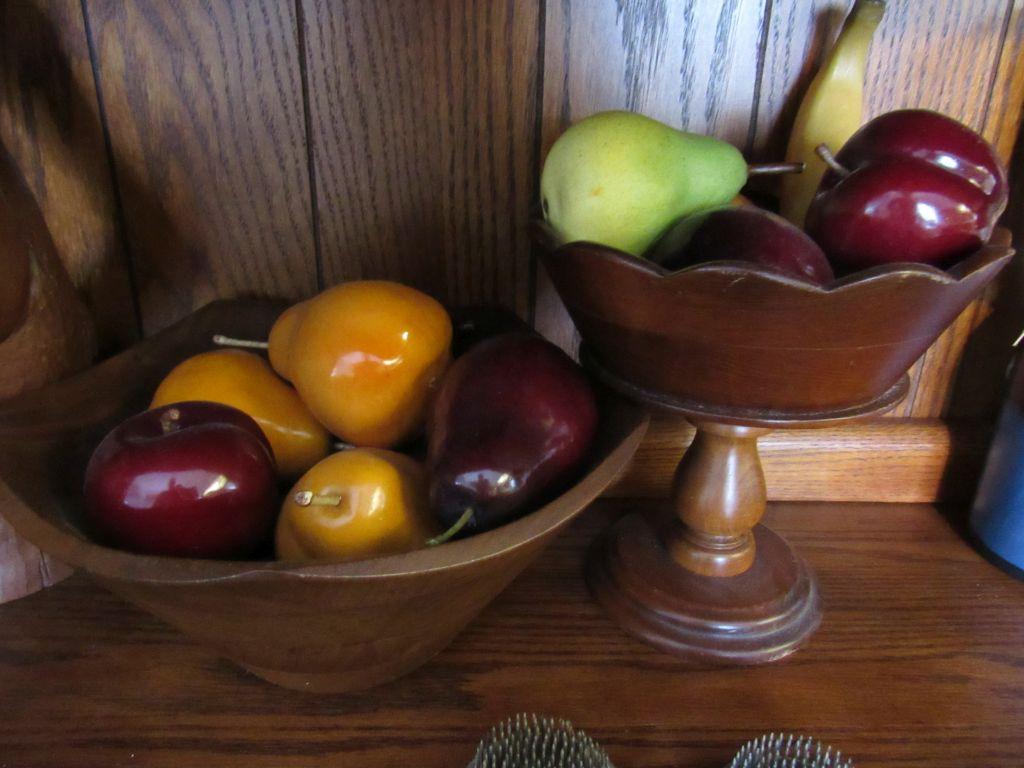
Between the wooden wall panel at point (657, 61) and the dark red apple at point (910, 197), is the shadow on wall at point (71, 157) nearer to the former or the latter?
the wooden wall panel at point (657, 61)

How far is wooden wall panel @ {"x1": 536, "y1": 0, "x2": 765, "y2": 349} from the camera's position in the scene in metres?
0.49

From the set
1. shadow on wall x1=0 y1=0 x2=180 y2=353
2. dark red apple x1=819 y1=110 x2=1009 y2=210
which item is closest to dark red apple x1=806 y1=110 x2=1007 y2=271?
dark red apple x1=819 y1=110 x2=1009 y2=210

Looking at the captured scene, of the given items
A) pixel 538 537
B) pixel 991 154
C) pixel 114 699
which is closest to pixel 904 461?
pixel 991 154

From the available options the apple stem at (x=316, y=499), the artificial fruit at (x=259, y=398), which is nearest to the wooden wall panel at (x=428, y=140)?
the artificial fruit at (x=259, y=398)

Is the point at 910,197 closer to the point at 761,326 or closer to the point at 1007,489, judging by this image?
the point at 761,326

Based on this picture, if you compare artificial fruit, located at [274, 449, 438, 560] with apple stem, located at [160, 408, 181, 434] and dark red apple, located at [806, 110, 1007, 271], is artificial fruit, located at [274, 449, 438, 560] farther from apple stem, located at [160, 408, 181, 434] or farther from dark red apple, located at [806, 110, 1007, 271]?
dark red apple, located at [806, 110, 1007, 271]

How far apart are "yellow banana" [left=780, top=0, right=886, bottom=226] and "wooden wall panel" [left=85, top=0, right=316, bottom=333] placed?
0.33 m

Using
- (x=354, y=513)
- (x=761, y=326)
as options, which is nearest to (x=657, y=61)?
(x=761, y=326)

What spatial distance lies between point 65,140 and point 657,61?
1.32ft

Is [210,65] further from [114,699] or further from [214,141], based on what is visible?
[114,699]

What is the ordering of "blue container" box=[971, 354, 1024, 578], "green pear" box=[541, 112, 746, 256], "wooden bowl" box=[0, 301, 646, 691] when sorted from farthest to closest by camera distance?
"blue container" box=[971, 354, 1024, 578]
"green pear" box=[541, 112, 746, 256]
"wooden bowl" box=[0, 301, 646, 691]

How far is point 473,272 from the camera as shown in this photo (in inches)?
22.1

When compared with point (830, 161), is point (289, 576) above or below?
below

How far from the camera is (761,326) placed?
1.11 feet
